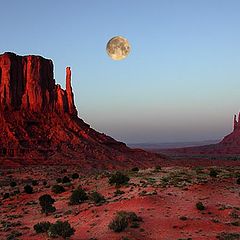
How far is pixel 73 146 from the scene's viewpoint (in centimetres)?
8825

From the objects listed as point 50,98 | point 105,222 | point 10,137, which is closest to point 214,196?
point 105,222

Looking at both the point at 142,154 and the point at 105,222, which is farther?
the point at 142,154

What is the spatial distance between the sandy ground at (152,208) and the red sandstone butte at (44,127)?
3843 centimetres

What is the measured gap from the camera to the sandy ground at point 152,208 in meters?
22.1

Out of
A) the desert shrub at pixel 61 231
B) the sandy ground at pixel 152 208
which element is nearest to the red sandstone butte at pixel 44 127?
the sandy ground at pixel 152 208

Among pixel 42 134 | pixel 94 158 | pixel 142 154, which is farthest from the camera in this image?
pixel 142 154

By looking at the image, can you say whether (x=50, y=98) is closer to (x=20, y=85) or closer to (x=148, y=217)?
(x=20, y=85)

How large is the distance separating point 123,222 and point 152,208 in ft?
16.8

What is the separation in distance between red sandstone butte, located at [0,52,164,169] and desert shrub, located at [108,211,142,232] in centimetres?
5251

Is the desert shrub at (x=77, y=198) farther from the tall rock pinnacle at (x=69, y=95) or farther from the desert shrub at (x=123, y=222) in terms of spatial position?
the tall rock pinnacle at (x=69, y=95)

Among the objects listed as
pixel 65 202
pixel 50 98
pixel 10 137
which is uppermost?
pixel 50 98

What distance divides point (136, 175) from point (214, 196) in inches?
510

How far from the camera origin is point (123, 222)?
72.8 feet

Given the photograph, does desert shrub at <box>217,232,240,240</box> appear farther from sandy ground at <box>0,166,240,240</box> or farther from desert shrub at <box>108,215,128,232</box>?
desert shrub at <box>108,215,128,232</box>
